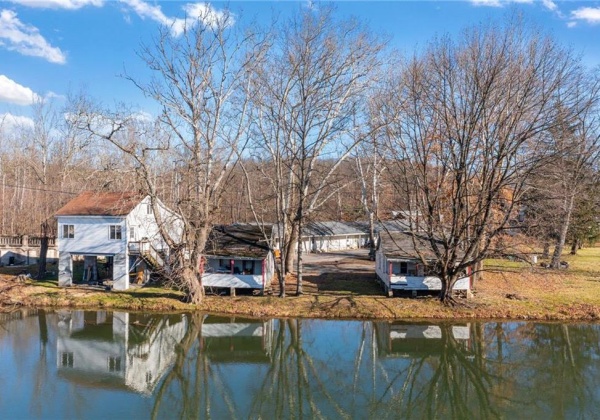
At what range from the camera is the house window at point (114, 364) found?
16.3 m

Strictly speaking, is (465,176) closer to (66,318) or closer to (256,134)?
(256,134)

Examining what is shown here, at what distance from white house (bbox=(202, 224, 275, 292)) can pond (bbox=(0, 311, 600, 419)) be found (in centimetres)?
331

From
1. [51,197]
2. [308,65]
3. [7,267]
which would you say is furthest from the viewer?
[51,197]

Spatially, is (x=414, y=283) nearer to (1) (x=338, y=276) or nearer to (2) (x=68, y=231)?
(1) (x=338, y=276)

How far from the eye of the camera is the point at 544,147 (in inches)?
872

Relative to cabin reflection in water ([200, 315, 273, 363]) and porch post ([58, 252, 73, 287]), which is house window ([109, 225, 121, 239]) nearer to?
porch post ([58, 252, 73, 287])

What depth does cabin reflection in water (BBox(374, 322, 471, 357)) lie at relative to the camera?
18312 millimetres

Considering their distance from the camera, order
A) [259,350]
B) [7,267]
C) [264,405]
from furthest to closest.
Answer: [7,267] → [259,350] → [264,405]

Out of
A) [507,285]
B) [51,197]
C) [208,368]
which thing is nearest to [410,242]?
[507,285]

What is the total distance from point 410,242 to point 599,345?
10.7 m

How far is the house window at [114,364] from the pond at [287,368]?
1.4 inches

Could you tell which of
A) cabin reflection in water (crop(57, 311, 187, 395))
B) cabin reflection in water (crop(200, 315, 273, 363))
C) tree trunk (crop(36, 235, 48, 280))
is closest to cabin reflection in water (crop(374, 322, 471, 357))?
cabin reflection in water (crop(200, 315, 273, 363))

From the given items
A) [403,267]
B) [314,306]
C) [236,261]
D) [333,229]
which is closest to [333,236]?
[333,229]

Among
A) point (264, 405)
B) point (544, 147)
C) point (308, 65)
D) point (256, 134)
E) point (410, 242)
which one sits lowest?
point (264, 405)
